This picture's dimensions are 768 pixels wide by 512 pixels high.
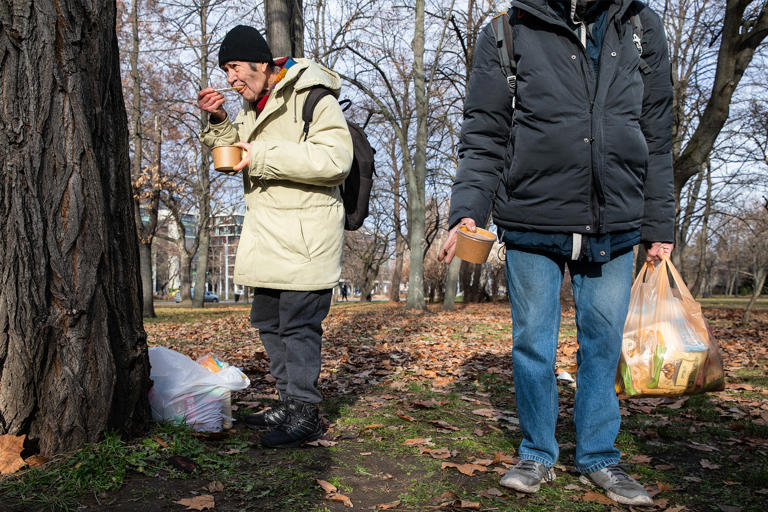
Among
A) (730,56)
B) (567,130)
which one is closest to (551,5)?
(567,130)

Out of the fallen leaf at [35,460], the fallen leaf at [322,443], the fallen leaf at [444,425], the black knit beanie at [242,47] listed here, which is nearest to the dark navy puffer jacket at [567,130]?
the black knit beanie at [242,47]

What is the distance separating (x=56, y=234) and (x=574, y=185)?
2105 mm

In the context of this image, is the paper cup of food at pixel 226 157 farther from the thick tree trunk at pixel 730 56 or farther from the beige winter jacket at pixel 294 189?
the thick tree trunk at pixel 730 56

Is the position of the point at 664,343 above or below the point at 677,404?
above

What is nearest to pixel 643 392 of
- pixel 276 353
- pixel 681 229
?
pixel 276 353

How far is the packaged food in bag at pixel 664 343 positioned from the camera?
121 inches

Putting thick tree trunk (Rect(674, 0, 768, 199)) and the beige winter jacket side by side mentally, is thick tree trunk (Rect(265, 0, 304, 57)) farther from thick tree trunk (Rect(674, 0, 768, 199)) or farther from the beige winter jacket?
thick tree trunk (Rect(674, 0, 768, 199))

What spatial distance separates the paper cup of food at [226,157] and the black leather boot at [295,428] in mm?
1205

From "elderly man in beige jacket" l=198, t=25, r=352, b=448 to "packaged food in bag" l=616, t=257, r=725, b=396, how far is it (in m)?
1.67

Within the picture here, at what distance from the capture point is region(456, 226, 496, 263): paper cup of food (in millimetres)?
2266

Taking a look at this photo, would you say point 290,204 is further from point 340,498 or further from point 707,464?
point 707,464

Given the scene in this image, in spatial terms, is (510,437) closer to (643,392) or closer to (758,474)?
(643,392)

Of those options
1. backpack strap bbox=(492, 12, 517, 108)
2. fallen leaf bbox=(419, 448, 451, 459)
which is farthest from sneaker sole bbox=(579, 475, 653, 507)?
backpack strap bbox=(492, 12, 517, 108)

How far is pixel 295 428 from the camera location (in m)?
2.82
